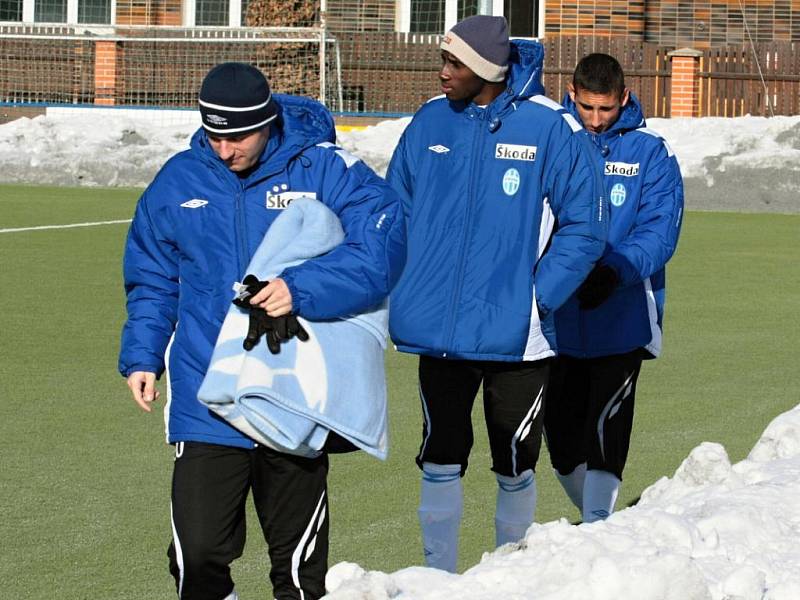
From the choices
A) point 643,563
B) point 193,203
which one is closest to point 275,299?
point 193,203

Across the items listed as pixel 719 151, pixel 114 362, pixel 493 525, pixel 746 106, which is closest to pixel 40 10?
pixel 746 106

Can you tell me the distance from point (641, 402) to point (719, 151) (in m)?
15.4

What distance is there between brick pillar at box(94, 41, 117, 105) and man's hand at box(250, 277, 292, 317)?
30.3 metres

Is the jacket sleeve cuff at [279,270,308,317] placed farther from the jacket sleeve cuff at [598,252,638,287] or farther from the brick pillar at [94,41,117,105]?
the brick pillar at [94,41,117,105]

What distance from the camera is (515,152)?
6.23m

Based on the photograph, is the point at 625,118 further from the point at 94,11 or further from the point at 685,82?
the point at 94,11

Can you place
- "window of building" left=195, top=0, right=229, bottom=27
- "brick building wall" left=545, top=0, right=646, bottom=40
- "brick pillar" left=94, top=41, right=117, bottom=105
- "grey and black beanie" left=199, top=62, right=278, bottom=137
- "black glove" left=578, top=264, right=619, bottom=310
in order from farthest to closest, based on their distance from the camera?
"window of building" left=195, top=0, right=229, bottom=27 < "brick building wall" left=545, top=0, right=646, bottom=40 < "brick pillar" left=94, top=41, right=117, bottom=105 < "black glove" left=578, top=264, right=619, bottom=310 < "grey and black beanie" left=199, top=62, right=278, bottom=137

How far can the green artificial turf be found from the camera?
6.68 m

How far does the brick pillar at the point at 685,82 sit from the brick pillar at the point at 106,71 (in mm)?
10627

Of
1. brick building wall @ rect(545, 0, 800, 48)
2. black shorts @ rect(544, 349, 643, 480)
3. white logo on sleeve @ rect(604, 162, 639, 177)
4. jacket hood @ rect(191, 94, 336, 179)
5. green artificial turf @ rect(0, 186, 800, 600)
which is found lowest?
green artificial turf @ rect(0, 186, 800, 600)

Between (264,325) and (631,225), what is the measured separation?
2.50m

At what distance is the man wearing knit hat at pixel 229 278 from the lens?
5008mm

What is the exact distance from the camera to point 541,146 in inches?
245

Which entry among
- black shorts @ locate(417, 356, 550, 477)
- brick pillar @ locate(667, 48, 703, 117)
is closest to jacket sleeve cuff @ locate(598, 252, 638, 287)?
black shorts @ locate(417, 356, 550, 477)
